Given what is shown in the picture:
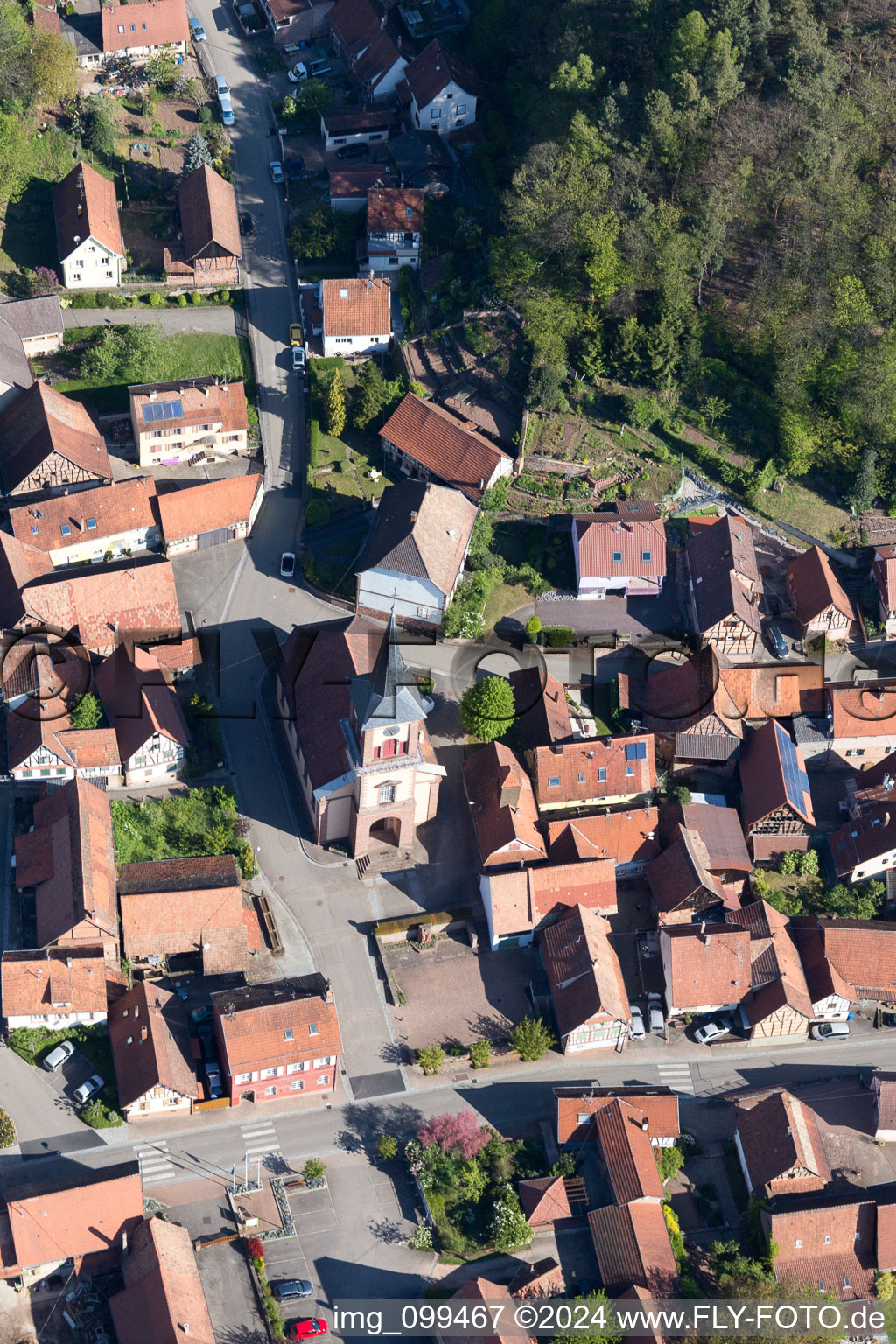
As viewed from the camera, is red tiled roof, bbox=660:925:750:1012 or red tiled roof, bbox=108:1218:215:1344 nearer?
red tiled roof, bbox=108:1218:215:1344

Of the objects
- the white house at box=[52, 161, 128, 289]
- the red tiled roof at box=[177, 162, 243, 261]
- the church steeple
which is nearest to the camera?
the church steeple

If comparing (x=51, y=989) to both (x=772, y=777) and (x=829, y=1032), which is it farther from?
(x=772, y=777)

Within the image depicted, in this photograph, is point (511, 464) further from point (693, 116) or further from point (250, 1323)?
point (250, 1323)

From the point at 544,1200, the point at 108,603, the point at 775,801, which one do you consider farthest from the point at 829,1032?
the point at 108,603

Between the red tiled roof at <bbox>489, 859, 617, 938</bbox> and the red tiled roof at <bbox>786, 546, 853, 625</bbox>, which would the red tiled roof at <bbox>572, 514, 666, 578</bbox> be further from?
the red tiled roof at <bbox>489, 859, 617, 938</bbox>

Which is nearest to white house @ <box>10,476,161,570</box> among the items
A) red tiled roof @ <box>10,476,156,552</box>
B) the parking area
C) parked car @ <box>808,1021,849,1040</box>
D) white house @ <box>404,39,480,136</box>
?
red tiled roof @ <box>10,476,156,552</box>

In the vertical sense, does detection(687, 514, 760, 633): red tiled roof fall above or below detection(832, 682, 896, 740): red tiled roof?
above

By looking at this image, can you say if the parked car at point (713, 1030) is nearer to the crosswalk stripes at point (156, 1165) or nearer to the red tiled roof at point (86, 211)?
the crosswalk stripes at point (156, 1165)
